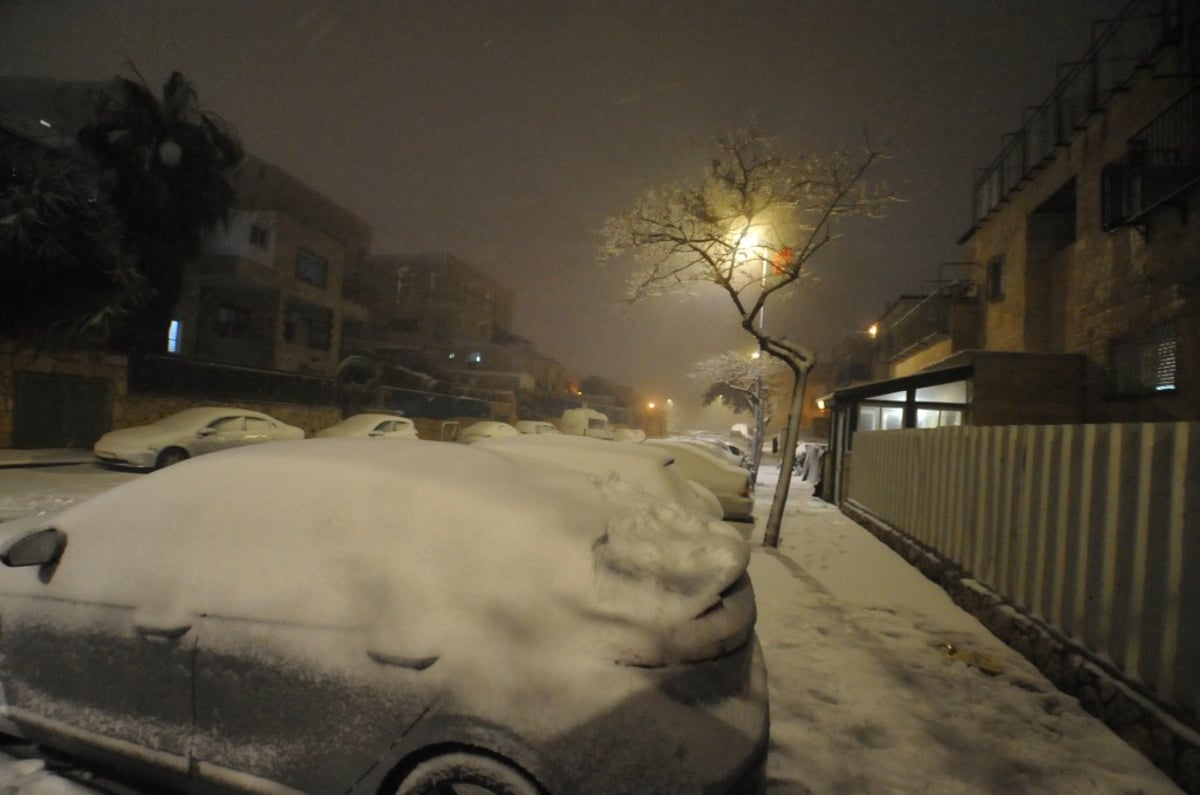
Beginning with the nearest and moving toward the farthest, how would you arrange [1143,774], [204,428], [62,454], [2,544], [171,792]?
1. [171,792]
2. [2,544]
3. [1143,774]
4. [204,428]
5. [62,454]

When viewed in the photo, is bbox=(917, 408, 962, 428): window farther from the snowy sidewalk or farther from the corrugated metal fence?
the snowy sidewalk

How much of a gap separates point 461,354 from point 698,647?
47.2 m

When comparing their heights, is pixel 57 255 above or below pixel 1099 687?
above

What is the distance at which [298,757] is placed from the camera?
2049mm

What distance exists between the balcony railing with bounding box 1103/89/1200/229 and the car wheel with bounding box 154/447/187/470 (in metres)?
17.9

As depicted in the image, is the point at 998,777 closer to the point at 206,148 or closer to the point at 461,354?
the point at 206,148

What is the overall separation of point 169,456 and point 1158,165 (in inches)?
744

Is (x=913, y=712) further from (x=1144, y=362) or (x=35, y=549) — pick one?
(x=1144, y=362)

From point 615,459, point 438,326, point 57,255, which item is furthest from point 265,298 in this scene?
point 615,459

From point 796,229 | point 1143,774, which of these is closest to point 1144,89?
point 796,229

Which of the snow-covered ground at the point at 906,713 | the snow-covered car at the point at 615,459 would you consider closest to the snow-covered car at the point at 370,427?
the snow-covered car at the point at 615,459

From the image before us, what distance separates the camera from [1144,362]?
10609mm

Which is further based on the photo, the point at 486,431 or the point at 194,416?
the point at 486,431

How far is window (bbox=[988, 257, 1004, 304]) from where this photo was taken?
55.4ft
